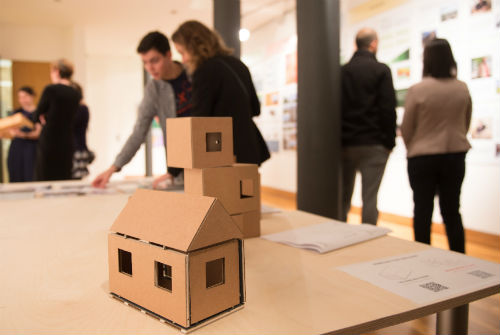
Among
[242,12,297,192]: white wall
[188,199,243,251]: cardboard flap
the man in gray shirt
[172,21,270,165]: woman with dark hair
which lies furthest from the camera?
[242,12,297,192]: white wall

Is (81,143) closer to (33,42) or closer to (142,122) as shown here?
(142,122)

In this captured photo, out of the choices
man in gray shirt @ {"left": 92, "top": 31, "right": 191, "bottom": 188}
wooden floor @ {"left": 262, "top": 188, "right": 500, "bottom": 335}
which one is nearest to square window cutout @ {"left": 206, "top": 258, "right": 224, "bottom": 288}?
wooden floor @ {"left": 262, "top": 188, "right": 500, "bottom": 335}

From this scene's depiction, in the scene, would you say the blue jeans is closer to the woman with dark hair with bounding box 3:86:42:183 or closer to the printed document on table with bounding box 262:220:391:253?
the printed document on table with bounding box 262:220:391:253

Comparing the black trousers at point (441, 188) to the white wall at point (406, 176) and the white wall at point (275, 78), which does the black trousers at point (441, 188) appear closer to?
the white wall at point (406, 176)

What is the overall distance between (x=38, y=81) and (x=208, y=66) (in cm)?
609

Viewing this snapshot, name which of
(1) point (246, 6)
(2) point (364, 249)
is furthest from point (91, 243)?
(1) point (246, 6)

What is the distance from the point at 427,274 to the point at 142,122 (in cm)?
169

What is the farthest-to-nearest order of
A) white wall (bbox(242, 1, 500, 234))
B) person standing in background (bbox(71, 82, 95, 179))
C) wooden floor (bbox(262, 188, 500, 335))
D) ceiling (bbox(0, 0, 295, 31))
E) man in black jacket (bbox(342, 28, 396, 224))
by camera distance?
ceiling (bbox(0, 0, 295, 31))
person standing in background (bbox(71, 82, 95, 179))
white wall (bbox(242, 1, 500, 234))
man in black jacket (bbox(342, 28, 396, 224))
wooden floor (bbox(262, 188, 500, 335))

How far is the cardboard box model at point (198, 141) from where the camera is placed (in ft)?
3.22

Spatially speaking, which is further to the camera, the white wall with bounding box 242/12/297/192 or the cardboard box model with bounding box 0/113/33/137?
the white wall with bounding box 242/12/297/192

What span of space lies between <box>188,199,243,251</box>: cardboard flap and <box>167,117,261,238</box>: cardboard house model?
13.0 inches

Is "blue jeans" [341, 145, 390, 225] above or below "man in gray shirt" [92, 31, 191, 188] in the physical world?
below

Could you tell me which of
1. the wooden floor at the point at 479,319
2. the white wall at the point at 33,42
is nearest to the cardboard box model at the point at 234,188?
the wooden floor at the point at 479,319

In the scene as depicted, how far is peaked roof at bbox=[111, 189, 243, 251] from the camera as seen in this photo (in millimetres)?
642
